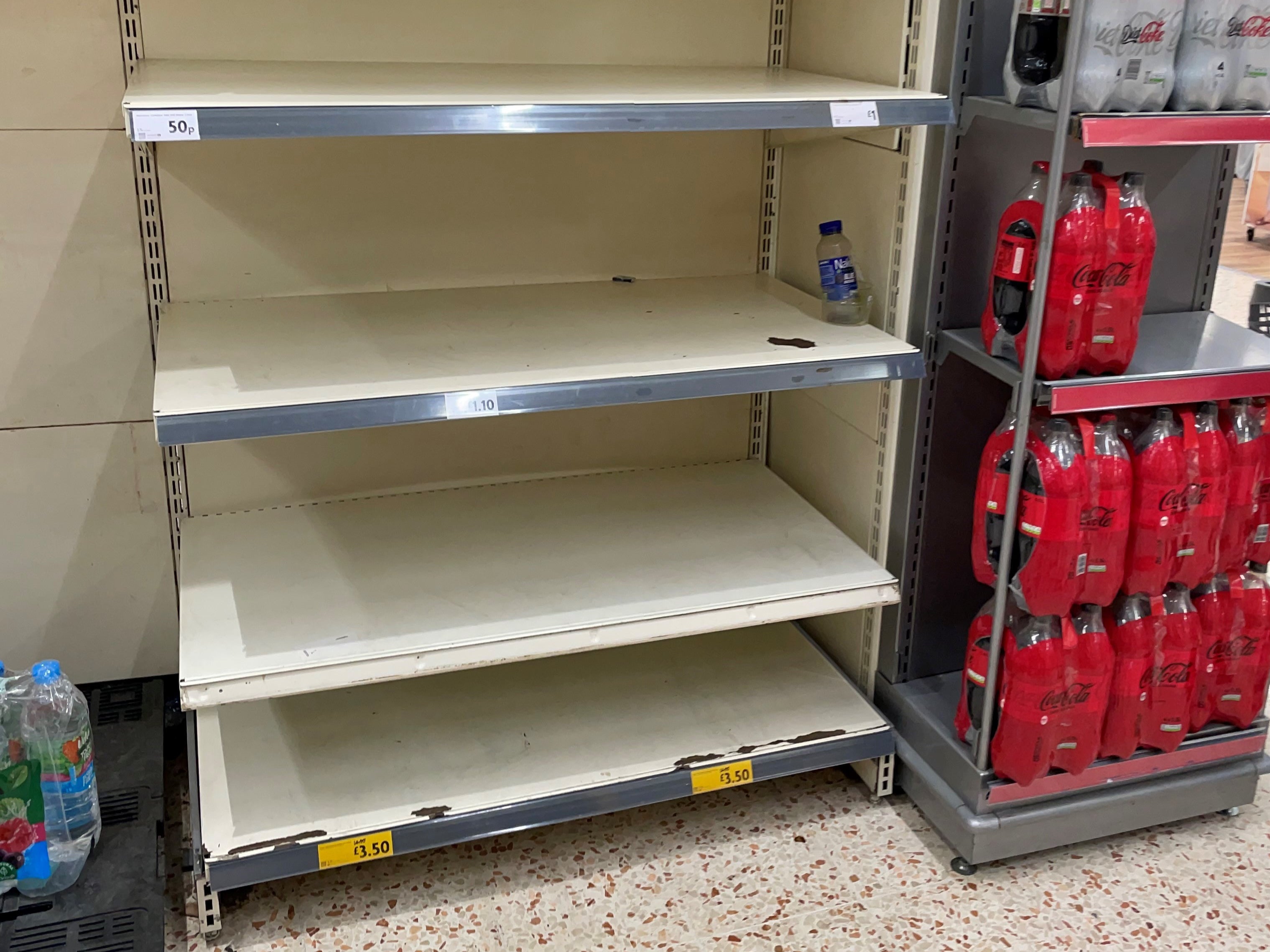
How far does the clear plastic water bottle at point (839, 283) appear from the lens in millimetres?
2363

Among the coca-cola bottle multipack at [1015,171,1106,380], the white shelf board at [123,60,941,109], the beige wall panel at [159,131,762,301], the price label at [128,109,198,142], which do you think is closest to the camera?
the price label at [128,109,198,142]

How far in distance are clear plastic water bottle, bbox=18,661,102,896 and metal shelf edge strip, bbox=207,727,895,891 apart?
0.27 metres

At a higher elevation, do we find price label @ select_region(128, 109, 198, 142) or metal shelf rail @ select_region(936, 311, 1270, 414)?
price label @ select_region(128, 109, 198, 142)

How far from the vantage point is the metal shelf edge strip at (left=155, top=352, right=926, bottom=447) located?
6.18 feet

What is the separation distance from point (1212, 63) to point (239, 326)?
6.08 feet

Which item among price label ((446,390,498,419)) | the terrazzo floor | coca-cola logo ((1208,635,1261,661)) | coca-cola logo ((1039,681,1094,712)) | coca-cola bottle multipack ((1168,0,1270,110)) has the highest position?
coca-cola bottle multipack ((1168,0,1270,110))

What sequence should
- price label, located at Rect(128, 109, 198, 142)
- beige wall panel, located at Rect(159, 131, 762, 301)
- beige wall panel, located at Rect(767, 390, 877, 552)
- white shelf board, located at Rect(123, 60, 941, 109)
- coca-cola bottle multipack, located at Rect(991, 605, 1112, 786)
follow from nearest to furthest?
1. price label, located at Rect(128, 109, 198, 142)
2. white shelf board, located at Rect(123, 60, 941, 109)
3. coca-cola bottle multipack, located at Rect(991, 605, 1112, 786)
4. beige wall panel, located at Rect(159, 131, 762, 301)
5. beige wall panel, located at Rect(767, 390, 877, 552)

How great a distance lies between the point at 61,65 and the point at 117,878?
5.12 feet

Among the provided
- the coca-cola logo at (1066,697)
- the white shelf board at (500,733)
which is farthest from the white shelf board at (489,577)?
the coca-cola logo at (1066,697)

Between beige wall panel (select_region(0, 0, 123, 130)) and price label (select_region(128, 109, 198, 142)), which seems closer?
price label (select_region(128, 109, 198, 142))

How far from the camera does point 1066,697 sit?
2.20 meters

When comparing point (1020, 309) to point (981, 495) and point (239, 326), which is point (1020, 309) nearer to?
point (981, 495)

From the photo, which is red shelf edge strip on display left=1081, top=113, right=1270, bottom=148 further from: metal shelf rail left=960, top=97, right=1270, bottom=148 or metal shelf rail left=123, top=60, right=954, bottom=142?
metal shelf rail left=123, top=60, right=954, bottom=142

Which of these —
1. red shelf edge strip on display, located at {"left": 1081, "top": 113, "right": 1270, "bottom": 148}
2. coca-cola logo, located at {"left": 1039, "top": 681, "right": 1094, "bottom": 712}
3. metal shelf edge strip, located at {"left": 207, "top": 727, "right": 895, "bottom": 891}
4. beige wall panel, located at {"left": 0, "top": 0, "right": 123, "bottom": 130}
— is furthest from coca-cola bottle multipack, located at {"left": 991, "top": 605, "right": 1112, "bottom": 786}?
beige wall panel, located at {"left": 0, "top": 0, "right": 123, "bottom": 130}
